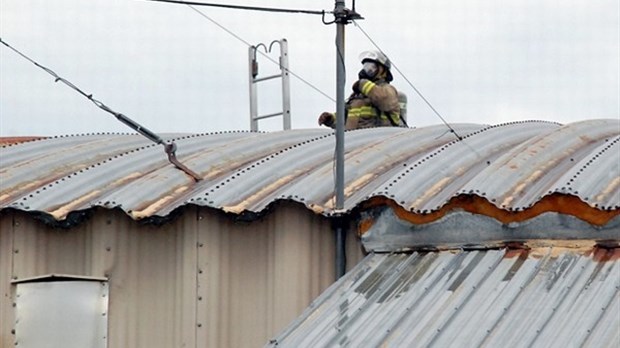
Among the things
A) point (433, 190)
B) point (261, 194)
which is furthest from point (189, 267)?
point (433, 190)

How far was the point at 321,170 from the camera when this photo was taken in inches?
510

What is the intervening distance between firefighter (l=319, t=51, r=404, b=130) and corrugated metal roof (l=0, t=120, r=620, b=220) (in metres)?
2.11

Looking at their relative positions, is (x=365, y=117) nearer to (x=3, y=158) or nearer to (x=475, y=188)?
(x=3, y=158)

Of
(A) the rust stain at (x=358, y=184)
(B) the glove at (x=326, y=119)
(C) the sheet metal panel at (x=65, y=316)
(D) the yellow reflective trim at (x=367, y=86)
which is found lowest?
(C) the sheet metal panel at (x=65, y=316)

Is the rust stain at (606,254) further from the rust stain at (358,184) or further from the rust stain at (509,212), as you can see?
the rust stain at (358,184)

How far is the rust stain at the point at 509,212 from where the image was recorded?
34.4ft

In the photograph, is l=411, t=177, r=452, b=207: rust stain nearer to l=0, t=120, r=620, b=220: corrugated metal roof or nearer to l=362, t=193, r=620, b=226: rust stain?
l=0, t=120, r=620, b=220: corrugated metal roof

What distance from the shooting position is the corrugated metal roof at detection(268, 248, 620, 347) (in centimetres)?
948

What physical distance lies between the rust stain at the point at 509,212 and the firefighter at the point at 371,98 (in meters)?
6.00

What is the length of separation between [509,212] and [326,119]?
7190 mm

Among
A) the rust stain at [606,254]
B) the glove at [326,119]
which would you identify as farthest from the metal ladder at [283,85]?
the rust stain at [606,254]

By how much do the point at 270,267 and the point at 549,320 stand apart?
3123 mm

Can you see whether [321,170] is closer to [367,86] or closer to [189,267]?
[189,267]

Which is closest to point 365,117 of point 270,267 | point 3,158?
point 3,158
